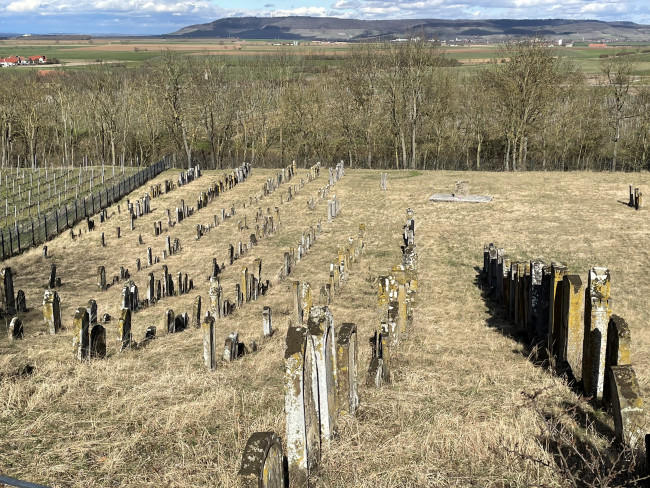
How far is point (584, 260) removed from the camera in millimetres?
17578

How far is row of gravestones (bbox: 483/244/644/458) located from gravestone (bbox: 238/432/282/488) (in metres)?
3.56

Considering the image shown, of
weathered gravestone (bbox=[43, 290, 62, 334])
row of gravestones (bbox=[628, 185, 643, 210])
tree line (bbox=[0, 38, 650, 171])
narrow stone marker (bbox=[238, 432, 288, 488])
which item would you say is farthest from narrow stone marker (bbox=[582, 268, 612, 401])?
tree line (bbox=[0, 38, 650, 171])

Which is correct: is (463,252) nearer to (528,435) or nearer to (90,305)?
(90,305)

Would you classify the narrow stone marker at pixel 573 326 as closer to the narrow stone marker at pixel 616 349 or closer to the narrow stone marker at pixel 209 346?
the narrow stone marker at pixel 616 349

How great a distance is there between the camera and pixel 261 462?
4.50m

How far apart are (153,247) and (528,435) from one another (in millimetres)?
Result: 19473

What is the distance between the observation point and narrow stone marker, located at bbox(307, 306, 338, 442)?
6.03 m

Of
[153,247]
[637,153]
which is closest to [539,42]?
[637,153]

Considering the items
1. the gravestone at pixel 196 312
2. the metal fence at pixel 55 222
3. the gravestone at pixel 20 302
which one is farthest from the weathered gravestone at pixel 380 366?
the metal fence at pixel 55 222

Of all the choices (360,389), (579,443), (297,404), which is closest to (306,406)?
(297,404)

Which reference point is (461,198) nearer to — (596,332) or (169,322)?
(169,322)

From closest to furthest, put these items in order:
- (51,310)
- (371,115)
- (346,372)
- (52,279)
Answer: (346,372) → (51,310) → (52,279) → (371,115)

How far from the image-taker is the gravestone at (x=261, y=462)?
447cm

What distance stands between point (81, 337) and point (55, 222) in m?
18.1
